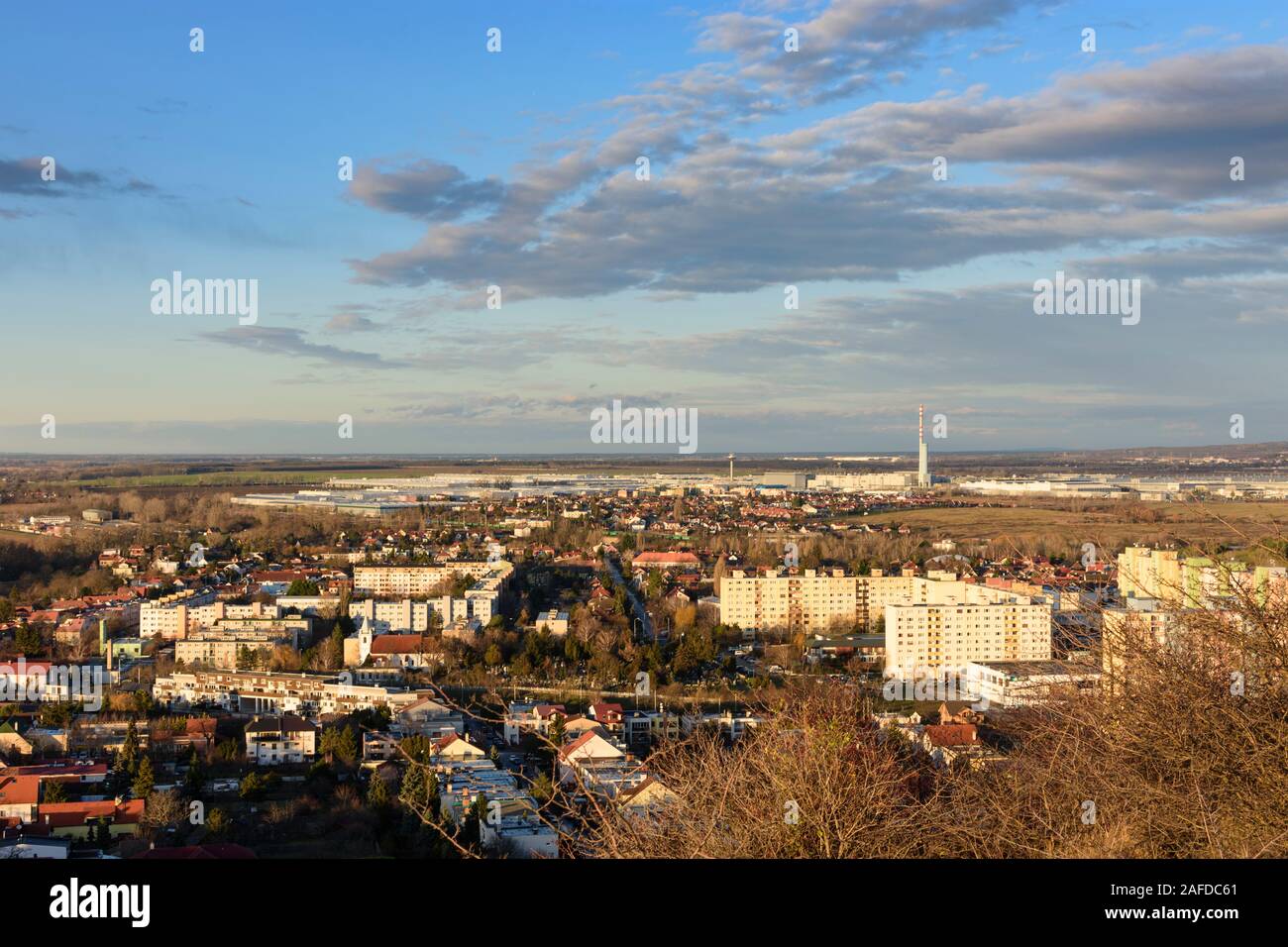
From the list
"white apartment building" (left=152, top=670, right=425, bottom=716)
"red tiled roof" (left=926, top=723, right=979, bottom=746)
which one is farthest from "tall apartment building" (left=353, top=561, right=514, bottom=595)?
"red tiled roof" (left=926, top=723, right=979, bottom=746)

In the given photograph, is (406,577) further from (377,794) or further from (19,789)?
(377,794)

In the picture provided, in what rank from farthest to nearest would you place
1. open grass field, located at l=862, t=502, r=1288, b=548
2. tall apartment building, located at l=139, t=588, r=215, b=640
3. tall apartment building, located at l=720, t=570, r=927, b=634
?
1. open grass field, located at l=862, t=502, r=1288, b=548
2. tall apartment building, located at l=720, t=570, r=927, b=634
3. tall apartment building, located at l=139, t=588, r=215, b=640

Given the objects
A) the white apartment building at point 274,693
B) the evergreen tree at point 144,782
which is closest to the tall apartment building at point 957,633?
the white apartment building at point 274,693

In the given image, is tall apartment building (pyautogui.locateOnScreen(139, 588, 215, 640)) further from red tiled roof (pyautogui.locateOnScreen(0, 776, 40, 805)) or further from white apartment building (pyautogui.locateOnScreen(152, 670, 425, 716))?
red tiled roof (pyautogui.locateOnScreen(0, 776, 40, 805))

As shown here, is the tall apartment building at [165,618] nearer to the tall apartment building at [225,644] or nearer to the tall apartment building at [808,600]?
the tall apartment building at [225,644]
